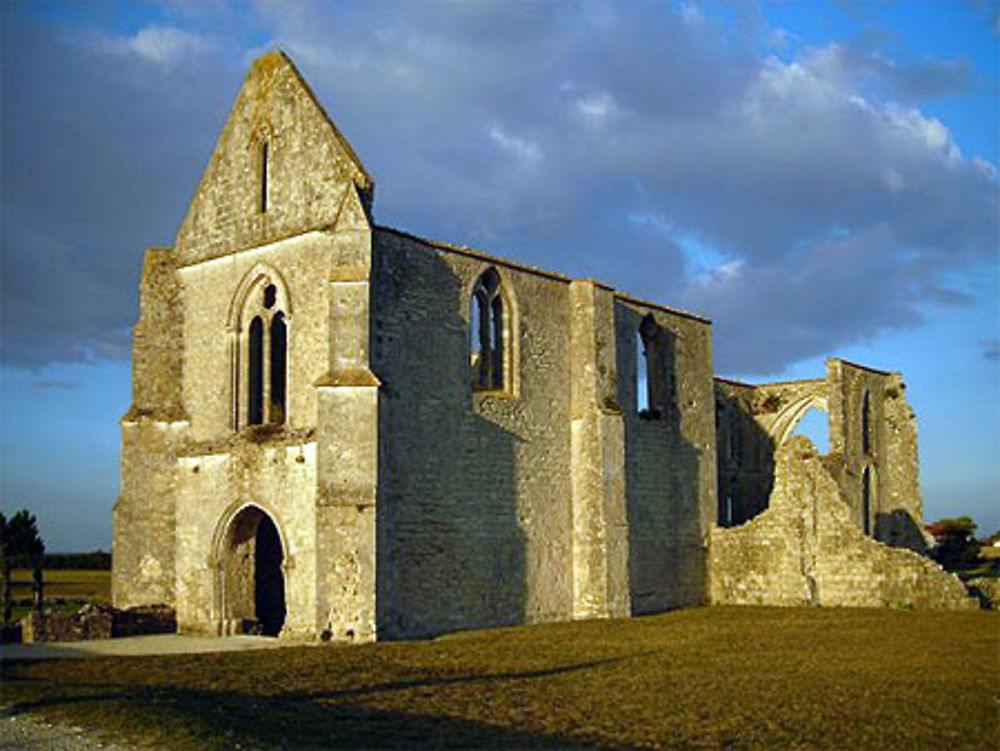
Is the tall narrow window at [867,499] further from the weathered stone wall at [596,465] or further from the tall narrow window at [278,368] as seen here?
the tall narrow window at [278,368]

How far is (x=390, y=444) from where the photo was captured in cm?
1936

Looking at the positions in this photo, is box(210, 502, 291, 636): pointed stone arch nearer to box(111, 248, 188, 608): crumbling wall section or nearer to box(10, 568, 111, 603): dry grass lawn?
box(111, 248, 188, 608): crumbling wall section

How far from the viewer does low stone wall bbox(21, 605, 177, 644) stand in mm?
19188

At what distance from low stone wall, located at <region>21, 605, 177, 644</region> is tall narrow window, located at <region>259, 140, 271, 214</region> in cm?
802

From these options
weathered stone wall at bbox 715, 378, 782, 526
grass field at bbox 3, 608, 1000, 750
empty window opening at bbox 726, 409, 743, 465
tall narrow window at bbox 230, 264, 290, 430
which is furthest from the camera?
empty window opening at bbox 726, 409, 743, 465

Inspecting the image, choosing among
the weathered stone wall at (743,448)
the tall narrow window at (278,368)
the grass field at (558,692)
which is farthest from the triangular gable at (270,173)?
the weathered stone wall at (743,448)

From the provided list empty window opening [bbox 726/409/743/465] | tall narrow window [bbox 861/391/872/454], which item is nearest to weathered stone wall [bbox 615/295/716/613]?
empty window opening [bbox 726/409/743/465]

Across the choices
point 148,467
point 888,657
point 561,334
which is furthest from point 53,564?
point 888,657

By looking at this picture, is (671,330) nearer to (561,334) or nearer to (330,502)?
(561,334)

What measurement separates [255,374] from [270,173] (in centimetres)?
388

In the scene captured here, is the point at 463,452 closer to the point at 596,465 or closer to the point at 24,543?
the point at 596,465

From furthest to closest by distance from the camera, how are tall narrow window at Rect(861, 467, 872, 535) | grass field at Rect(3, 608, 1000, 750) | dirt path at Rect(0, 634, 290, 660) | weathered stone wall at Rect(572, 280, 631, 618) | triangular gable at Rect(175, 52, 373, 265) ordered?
tall narrow window at Rect(861, 467, 872, 535) → weathered stone wall at Rect(572, 280, 631, 618) → triangular gable at Rect(175, 52, 373, 265) → dirt path at Rect(0, 634, 290, 660) → grass field at Rect(3, 608, 1000, 750)

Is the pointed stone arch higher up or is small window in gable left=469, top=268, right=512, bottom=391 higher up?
small window in gable left=469, top=268, right=512, bottom=391

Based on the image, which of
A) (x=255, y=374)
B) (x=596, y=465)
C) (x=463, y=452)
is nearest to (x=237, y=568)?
(x=255, y=374)
